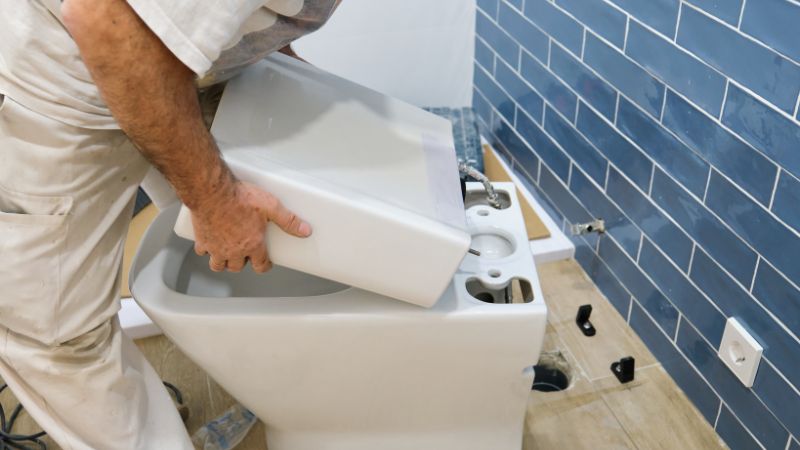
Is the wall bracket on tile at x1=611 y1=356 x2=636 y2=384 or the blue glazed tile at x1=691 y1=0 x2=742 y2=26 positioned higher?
the blue glazed tile at x1=691 y1=0 x2=742 y2=26

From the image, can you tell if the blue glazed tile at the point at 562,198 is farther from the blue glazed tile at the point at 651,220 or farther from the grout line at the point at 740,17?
the grout line at the point at 740,17

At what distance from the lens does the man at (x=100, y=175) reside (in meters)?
0.78

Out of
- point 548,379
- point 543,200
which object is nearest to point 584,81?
point 543,200

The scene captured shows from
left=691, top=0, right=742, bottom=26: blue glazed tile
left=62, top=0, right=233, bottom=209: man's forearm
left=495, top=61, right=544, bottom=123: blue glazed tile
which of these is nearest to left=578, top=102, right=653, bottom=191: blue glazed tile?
left=495, top=61, right=544, bottom=123: blue glazed tile

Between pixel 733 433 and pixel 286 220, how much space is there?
0.90 meters

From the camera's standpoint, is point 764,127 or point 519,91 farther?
point 519,91

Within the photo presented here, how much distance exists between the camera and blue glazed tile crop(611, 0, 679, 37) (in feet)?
4.08

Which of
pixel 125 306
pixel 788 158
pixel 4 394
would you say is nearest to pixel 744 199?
pixel 788 158


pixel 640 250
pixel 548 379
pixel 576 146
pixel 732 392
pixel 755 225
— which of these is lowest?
pixel 548 379

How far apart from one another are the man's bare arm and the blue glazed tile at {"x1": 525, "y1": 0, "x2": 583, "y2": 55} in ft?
2.92

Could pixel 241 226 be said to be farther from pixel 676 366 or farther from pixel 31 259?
pixel 676 366

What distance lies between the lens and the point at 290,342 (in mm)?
1054

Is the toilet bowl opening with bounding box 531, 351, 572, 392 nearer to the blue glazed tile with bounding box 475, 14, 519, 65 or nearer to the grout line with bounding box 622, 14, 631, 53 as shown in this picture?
the grout line with bounding box 622, 14, 631, 53

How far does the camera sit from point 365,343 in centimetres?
106
